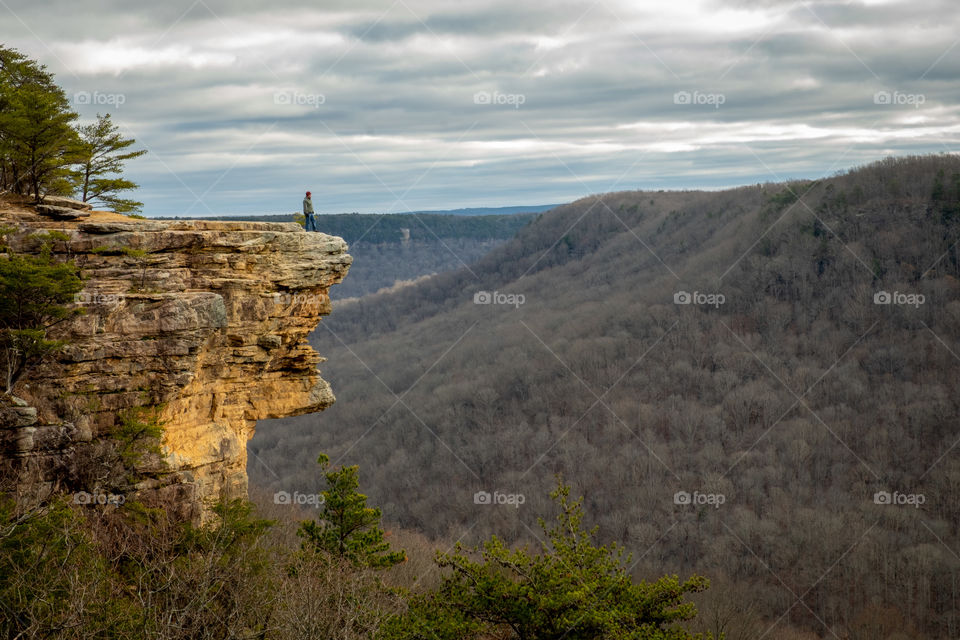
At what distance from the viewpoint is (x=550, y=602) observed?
Answer: 17469 mm

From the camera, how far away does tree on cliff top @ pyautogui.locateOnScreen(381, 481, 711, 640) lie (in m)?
17.5

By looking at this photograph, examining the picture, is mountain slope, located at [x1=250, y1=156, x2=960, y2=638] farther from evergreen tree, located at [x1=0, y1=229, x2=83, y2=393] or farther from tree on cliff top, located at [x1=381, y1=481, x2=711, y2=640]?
evergreen tree, located at [x1=0, y1=229, x2=83, y2=393]

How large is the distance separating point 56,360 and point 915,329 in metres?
119

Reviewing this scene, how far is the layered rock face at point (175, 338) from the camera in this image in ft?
62.1

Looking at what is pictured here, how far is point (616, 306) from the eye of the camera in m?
148

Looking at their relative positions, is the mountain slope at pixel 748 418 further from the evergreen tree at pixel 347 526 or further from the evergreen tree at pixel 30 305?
the evergreen tree at pixel 30 305

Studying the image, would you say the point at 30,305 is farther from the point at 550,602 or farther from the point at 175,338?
the point at 550,602

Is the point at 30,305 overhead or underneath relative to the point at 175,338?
overhead

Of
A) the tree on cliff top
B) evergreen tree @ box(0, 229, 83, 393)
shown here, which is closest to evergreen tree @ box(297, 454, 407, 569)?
the tree on cliff top

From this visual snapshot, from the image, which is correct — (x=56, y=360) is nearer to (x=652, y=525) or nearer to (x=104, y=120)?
(x=104, y=120)

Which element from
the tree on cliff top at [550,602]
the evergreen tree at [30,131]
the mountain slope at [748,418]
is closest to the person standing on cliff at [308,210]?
the evergreen tree at [30,131]

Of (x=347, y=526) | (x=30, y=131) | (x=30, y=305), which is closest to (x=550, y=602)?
(x=347, y=526)

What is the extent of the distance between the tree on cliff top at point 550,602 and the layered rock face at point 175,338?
22.7ft

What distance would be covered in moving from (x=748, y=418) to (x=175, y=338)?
104 m
